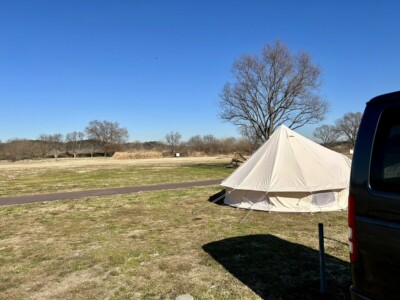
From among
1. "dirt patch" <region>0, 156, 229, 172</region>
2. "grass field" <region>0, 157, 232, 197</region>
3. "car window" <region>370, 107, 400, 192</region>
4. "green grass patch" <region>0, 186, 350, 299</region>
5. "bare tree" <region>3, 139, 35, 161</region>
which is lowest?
"green grass patch" <region>0, 186, 350, 299</region>

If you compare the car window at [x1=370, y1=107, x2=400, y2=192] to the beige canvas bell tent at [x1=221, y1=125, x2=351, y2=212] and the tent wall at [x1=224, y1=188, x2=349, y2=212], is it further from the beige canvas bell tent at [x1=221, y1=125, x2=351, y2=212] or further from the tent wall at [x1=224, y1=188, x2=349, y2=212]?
the tent wall at [x1=224, y1=188, x2=349, y2=212]

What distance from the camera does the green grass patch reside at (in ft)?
15.7

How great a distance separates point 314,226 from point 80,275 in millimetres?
5523

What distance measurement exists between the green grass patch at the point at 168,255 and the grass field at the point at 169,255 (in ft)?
0.05

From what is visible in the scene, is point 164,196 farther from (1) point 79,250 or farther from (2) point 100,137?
(2) point 100,137

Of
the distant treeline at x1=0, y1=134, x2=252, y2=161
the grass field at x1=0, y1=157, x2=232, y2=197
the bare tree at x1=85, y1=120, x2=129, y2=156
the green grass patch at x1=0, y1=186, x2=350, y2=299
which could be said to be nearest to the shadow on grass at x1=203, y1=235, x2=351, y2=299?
the green grass patch at x1=0, y1=186, x2=350, y2=299

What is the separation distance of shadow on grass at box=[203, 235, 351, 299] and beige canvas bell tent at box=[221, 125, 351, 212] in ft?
9.35

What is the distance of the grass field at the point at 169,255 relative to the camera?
4.79 metres

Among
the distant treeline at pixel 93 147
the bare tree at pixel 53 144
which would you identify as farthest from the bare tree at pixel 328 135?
the bare tree at pixel 53 144

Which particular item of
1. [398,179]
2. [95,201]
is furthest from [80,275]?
[95,201]

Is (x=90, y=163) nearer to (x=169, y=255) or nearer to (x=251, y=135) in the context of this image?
(x=251, y=135)

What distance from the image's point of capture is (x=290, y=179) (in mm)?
10109

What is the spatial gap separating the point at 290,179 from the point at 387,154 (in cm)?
766

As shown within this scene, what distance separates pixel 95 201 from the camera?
44.0 ft
